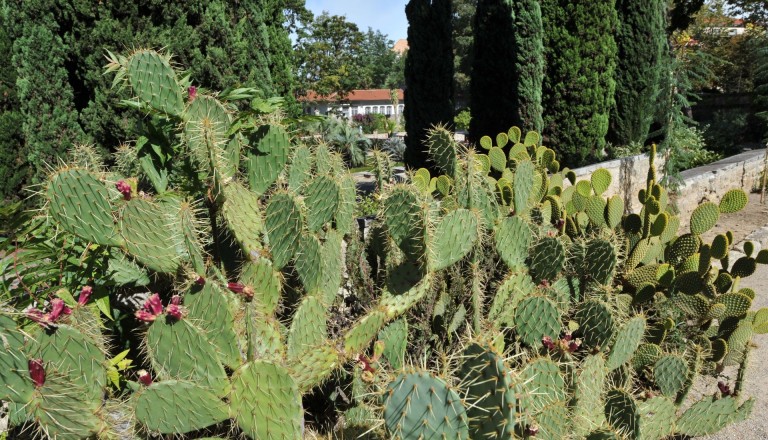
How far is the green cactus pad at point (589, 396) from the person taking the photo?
7.56 feet

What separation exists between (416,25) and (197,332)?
882cm

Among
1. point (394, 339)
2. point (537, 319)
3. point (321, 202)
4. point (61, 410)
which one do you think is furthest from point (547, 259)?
point (61, 410)

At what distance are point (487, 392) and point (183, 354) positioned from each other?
0.96 m

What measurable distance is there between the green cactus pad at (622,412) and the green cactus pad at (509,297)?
23.7 inches

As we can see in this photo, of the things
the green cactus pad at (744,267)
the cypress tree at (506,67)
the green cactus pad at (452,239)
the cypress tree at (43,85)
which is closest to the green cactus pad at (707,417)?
the green cactus pad at (744,267)

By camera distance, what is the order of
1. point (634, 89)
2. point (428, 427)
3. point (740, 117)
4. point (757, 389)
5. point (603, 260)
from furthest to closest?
point (740, 117) < point (634, 89) < point (757, 389) < point (603, 260) < point (428, 427)

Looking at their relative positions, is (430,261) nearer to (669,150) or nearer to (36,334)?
(36,334)

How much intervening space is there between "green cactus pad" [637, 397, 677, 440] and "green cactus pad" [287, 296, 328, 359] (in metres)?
1.51

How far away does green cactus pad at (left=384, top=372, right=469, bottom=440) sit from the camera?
4.72 feet

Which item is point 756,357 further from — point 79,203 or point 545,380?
point 79,203

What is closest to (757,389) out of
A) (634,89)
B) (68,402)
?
(68,402)

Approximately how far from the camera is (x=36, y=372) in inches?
56.5

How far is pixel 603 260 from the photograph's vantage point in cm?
303

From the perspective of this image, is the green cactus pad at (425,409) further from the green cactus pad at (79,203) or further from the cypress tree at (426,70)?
the cypress tree at (426,70)
